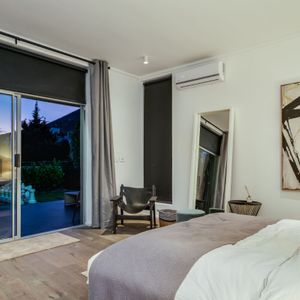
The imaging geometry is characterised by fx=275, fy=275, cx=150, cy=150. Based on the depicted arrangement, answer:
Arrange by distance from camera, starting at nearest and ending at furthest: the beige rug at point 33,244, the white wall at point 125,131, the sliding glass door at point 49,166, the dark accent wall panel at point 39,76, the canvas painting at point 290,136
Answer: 1. the beige rug at point 33,244
2. the canvas painting at point 290,136
3. the dark accent wall panel at point 39,76
4. the sliding glass door at point 49,166
5. the white wall at point 125,131

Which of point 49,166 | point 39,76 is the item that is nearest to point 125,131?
point 49,166

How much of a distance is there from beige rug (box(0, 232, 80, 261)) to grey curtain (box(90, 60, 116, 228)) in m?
0.64

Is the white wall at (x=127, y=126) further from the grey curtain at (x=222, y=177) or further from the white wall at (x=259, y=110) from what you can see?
the grey curtain at (x=222, y=177)

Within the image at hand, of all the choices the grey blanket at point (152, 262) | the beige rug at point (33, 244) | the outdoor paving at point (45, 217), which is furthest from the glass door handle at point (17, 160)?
the grey blanket at point (152, 262)

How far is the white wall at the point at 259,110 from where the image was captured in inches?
140

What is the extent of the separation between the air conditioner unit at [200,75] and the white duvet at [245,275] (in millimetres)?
3099

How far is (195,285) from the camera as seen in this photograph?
3.92ft

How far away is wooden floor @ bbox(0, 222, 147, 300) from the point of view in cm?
221

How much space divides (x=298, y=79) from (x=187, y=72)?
5.23ft

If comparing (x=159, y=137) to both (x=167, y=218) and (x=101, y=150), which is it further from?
(x=167, y=218)

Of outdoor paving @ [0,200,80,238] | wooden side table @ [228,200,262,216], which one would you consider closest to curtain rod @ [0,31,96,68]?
outdoor paving @ [0,200,80,238]

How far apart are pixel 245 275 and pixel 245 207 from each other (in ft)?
8.27

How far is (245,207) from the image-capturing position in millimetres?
3518

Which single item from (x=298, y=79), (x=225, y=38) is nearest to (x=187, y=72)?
(x=225, y=38)
